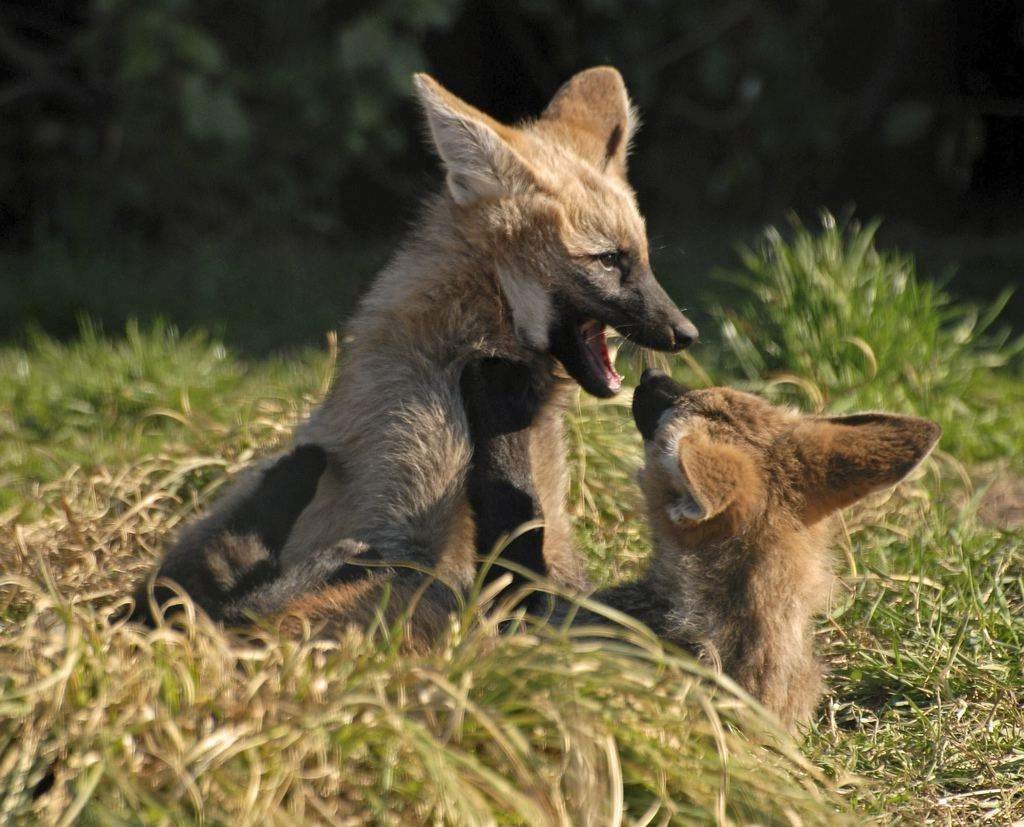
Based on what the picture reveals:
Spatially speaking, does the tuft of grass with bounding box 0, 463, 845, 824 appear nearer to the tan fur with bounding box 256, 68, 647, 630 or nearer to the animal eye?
the tan fur with bounding box 256, 68, 647, 630

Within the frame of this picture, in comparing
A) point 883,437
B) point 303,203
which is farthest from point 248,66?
point 883,437

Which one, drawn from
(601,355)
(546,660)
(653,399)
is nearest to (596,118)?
(601,355)

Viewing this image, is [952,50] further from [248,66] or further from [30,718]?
[30,718]

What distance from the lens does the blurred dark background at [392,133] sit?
8367mm

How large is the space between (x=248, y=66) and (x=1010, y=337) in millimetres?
5516

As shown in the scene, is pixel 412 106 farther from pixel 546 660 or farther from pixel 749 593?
pixel 546 660

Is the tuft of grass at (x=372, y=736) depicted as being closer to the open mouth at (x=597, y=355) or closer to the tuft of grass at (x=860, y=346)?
the open mouth at (x=597, y=355)

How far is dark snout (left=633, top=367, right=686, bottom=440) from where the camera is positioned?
362cm

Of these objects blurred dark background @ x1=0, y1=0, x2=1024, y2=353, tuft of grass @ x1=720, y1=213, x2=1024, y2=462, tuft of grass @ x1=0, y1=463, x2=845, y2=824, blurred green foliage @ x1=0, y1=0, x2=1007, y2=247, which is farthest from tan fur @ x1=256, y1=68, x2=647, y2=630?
blurred green foliage @ x1=0, y1=0, x2=1007, y2=247

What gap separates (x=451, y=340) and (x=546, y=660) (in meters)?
1.39

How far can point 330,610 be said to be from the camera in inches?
128

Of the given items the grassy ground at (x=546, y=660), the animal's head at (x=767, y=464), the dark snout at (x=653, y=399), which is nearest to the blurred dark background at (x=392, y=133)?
the grassy ground at (x=546, y=660)

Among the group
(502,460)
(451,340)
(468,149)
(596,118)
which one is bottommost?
(502,460)

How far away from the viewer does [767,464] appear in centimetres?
332
